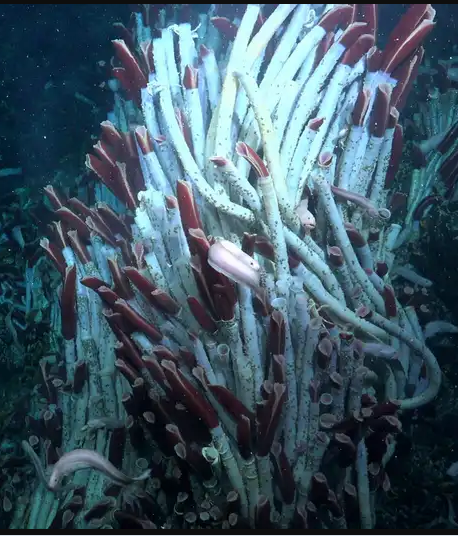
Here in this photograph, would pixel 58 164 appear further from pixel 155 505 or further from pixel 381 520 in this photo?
pixel 381 520

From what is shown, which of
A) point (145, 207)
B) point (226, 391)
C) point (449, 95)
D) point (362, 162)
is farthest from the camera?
point (449, 95)

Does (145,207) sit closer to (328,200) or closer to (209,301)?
(209,301)

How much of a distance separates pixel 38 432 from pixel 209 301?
985 mm

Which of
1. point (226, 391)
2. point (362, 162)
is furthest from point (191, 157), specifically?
A: point (226, 391)

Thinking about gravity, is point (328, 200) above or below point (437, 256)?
above

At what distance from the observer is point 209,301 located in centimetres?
162

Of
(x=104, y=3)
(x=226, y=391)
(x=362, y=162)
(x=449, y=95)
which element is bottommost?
(x=226, y=391)

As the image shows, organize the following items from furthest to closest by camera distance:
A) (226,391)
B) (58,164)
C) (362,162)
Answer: (58,164)
(362,162)
(226,391)

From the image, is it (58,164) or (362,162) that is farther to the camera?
(58,164)

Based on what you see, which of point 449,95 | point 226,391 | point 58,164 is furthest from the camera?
point 58,164

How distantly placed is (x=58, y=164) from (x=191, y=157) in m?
1.44

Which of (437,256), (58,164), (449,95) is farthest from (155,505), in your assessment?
(449,95)

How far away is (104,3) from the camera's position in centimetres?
250

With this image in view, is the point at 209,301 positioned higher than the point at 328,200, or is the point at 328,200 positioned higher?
the point at 328,200
